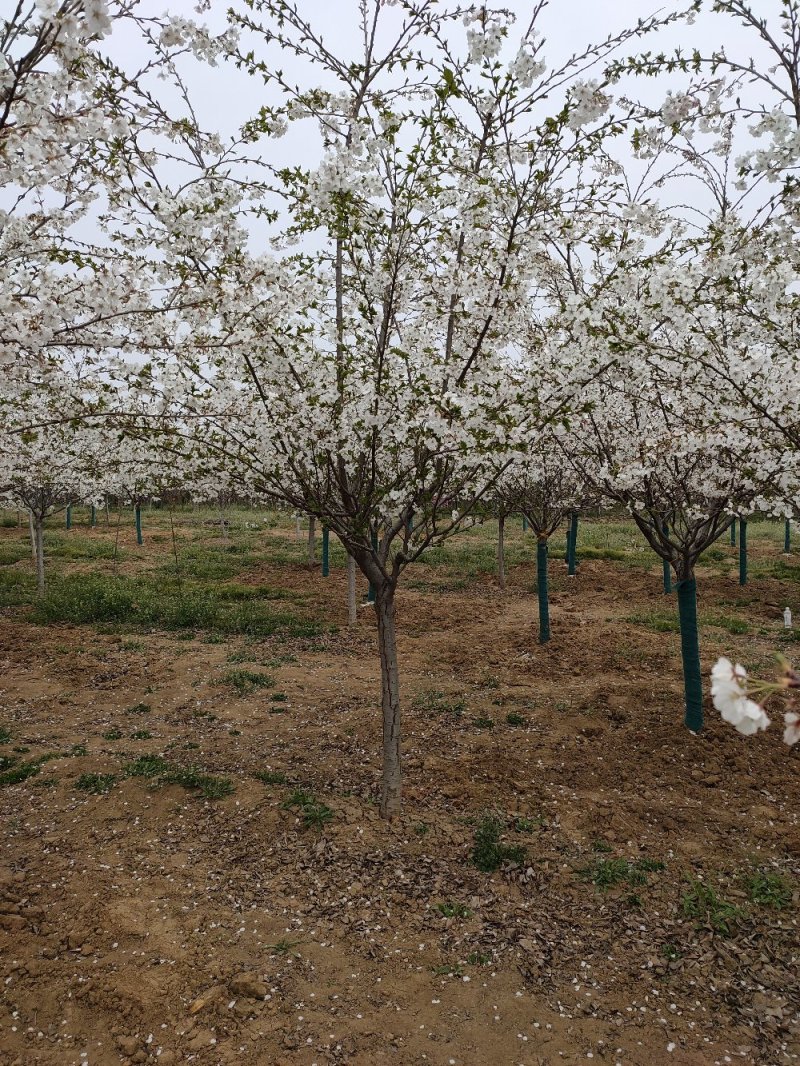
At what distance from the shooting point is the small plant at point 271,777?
682 cm

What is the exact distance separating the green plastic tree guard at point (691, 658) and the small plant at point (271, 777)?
481cm

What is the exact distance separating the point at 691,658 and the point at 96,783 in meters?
6.90

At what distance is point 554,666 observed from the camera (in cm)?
1070

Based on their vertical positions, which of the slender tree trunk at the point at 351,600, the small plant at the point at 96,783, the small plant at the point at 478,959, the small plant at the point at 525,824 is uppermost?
the slender tree trunk at the point at 351,600

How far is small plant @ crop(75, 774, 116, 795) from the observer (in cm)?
664

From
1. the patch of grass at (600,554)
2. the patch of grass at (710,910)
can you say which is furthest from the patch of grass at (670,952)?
the patch of grass at (600,554)

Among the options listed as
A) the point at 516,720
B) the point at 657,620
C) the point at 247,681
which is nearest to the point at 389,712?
the point at 516,720

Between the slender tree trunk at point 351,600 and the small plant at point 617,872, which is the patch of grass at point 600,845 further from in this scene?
the slender tree trunk at point 351,600

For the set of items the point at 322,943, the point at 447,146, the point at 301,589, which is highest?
the point at 447,146

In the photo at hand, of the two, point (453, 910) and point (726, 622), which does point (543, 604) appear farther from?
point (453, 910)

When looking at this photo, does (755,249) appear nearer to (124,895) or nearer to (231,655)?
(124,895)

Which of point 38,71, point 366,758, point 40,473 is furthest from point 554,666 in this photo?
point 40,473

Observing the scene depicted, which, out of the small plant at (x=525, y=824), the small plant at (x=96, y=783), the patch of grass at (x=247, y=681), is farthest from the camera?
the patch of grass at (x=247, y=681)

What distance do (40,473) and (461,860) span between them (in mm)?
12661
